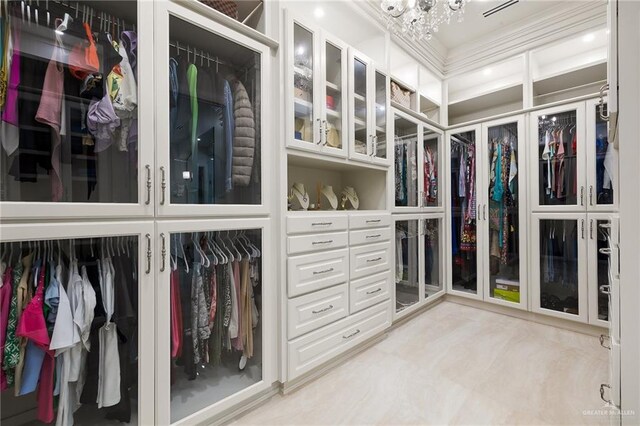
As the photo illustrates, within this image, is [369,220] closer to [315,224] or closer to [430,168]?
[315,224]

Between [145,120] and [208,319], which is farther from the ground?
[145,120]

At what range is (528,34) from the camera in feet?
9.20

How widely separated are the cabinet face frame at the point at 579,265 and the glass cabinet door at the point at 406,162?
46.2 inches

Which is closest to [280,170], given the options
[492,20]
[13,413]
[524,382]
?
[13,413]

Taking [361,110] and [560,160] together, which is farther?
[560,160]

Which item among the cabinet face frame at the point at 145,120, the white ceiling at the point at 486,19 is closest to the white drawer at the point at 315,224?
the cabinet face frame at the point at 145,120

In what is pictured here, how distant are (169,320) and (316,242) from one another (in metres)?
0.93

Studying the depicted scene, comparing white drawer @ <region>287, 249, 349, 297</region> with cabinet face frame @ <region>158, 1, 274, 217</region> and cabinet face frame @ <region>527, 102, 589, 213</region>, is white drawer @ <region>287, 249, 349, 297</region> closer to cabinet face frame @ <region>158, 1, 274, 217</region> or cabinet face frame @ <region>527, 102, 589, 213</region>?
cabinet face frame @ <region>158, 1, 274, 217</region>

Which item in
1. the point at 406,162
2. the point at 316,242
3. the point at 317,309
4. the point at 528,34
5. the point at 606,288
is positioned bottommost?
the point at 317,309

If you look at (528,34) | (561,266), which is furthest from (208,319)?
(528,34)

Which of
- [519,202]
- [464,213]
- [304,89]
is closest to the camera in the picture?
[304,89]

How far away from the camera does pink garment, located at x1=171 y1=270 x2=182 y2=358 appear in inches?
53.5

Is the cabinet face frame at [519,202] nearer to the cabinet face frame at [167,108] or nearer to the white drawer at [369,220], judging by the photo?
the white drawer at [369,220]

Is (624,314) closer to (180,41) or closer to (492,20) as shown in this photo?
(180,41)
